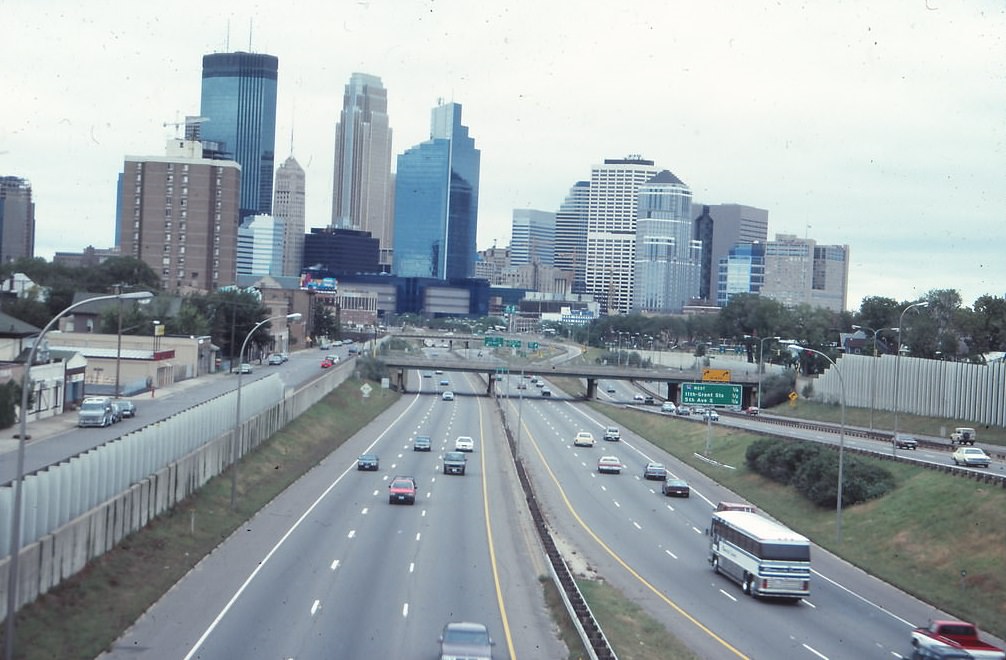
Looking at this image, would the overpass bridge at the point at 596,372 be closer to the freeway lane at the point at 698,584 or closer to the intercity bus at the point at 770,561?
the freeway lane at the point at 698,584

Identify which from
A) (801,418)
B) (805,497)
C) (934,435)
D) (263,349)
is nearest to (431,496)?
(805,497)

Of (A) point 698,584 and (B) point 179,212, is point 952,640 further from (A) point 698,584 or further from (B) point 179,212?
(B) point 179,212

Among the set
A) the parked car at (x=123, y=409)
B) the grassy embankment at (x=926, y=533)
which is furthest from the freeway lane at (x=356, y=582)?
the grassy embankment at (x=926, y=533)

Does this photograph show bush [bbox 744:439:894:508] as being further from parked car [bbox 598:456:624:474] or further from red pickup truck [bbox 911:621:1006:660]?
red pickup truck [bbox 911:621:1006:660]

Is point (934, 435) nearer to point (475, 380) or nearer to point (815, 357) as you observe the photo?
point (815, 357)

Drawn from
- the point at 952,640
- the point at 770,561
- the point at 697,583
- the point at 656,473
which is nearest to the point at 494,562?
the point at 697,583
